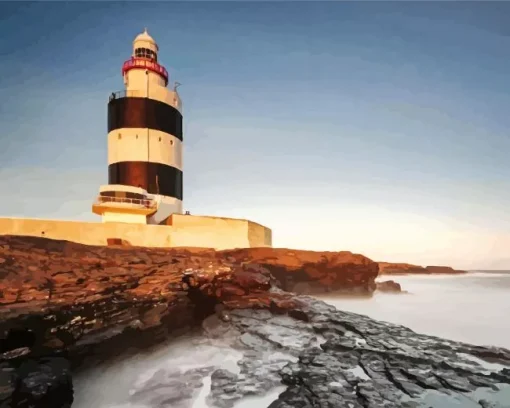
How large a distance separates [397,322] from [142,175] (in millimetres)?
7881

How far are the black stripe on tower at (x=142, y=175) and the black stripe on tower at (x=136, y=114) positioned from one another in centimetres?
124

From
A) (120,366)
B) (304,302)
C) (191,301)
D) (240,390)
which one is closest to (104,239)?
(191,301)

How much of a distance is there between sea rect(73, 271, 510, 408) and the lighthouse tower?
5.51 metres

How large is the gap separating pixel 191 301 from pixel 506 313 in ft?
15.0

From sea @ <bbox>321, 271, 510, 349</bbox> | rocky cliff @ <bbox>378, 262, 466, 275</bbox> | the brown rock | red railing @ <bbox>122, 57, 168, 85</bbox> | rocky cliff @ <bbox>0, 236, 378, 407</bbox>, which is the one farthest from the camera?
red railing @ <bbox>122, 57, 168, 85</bbox>

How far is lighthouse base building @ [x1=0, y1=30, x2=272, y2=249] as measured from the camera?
25.6ft

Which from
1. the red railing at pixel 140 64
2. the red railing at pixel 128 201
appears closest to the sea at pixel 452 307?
the red railing at pixel 128 201

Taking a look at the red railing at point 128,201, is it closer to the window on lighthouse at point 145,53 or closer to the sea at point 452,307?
the window on lighthouse at point 145,53

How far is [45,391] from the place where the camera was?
2.12 metres

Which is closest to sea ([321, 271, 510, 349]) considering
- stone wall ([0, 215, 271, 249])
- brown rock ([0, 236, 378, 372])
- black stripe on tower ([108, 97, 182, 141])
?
brown rock ([0, 236, 378, 372])

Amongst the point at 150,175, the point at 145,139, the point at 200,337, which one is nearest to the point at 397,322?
the point at 200,337

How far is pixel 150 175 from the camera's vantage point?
8828 millimetres

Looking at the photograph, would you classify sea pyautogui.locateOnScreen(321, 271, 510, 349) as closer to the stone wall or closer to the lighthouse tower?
the stone wall

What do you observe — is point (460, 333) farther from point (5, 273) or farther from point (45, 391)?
point (5, 273)
